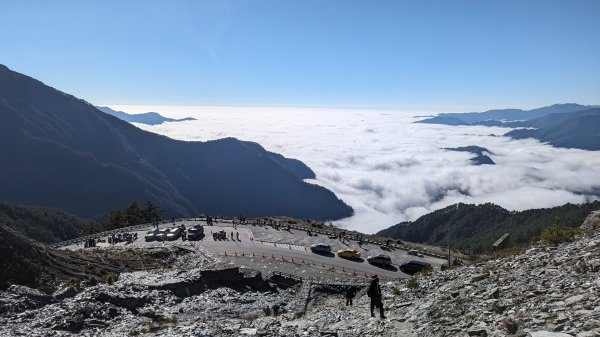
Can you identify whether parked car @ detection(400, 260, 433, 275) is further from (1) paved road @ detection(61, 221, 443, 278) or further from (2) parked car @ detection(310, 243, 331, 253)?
(2) parked car @ detection(310, 243, 331, 253)

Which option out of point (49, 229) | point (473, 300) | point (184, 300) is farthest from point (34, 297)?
point (49, 229)

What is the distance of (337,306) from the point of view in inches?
960

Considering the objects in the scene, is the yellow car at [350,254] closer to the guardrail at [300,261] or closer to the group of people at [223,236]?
the guardrail at [300,261]

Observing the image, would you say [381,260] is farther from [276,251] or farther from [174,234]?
[174,234]

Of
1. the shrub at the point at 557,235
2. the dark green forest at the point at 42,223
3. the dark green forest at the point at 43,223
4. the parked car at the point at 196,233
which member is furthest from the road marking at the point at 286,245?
the dark green forest at the point at 42,223

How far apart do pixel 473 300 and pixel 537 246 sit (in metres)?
7.00

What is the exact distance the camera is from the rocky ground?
1198 cm

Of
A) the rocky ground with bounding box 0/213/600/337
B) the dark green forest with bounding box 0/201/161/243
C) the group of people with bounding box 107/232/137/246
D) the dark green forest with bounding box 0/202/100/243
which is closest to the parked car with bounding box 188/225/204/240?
the group of people with bounding box 107/232/137/246

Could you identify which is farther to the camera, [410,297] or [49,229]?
[49,229]

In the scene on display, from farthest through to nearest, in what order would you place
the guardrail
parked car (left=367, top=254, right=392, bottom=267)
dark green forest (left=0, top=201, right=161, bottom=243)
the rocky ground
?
dark green forest (left=0, top=201, right=161, bottom=243) → parked car (left=367, top=254, right=392, bottom=267) → the guardrail → the rocky ground

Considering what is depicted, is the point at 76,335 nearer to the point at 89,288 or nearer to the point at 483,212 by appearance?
the point at 89,288

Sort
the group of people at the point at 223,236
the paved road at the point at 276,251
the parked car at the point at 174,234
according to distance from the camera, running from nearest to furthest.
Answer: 1. the paved road at the point at 276,251
2. the group of people at the point at 223,236
3. the parked car at the point at 174,234

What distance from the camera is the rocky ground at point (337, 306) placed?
1198 centimetres

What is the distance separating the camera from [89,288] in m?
28.4
